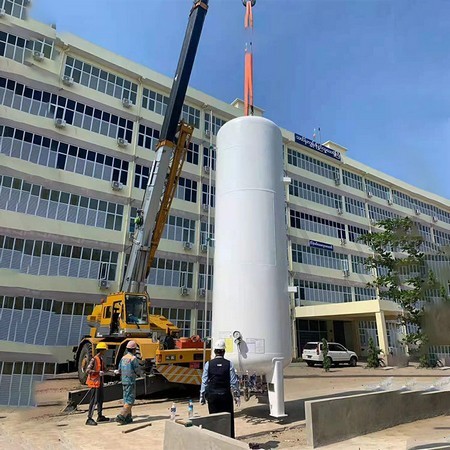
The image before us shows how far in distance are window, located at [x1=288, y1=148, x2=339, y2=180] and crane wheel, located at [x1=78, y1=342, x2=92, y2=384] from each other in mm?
26311

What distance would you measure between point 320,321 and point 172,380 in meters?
26.2

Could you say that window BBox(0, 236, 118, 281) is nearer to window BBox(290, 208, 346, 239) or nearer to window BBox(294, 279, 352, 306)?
window BBox(294, 279, 352, 306)

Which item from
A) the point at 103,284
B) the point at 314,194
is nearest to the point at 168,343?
the point at 103,284

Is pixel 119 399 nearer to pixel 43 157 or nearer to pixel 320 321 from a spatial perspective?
pixel 43 157

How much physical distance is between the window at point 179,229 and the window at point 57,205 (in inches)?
138

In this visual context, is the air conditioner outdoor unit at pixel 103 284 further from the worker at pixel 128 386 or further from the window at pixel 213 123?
the worker at pixel 128 386

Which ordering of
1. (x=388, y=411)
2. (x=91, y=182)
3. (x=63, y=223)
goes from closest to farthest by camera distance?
(x=388, y=411) < (x=63, y=223) < (x=91, y=182)

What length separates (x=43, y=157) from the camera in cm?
2269

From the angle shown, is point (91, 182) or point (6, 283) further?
point (91, 182)

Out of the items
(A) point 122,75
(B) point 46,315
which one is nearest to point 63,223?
(B) point 46,315

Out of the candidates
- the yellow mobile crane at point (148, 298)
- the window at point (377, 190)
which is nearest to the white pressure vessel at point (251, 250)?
the yellow mobile crane at point (148, 298)

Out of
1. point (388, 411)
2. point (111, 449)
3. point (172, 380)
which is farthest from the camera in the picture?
point (172, 380)

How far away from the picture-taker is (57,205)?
22.7 metres

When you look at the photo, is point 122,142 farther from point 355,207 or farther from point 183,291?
point 355,207
